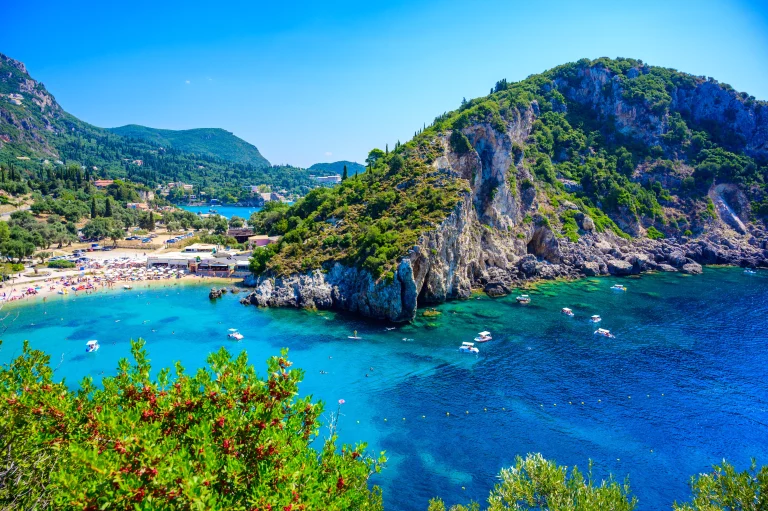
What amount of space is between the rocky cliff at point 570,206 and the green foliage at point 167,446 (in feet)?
139

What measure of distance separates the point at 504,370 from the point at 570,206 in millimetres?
59276

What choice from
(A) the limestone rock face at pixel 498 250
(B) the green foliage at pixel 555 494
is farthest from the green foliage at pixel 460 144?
(B) the green foliage at pixel 555 494

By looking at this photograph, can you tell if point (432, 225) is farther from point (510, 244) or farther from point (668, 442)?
point (668, 442)

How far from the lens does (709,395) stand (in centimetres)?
3641

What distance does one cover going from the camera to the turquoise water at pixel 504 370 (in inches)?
1109

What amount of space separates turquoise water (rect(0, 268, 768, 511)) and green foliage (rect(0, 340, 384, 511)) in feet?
58.2

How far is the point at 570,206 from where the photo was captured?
3489 inches

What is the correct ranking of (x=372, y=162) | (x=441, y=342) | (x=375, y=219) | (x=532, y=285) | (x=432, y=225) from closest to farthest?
1. (x=441, y=342)
2. (x=432, y=225)
3. (x=375, y=219)
4. (x=532, y=285)
5. (x=372, y=162)

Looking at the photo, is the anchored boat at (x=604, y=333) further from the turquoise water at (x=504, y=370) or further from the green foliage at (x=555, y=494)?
the green foliage at (x=555, y=494)

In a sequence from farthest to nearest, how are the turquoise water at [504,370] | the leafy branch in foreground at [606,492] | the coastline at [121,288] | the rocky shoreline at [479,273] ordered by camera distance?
the coastline at [121,288] < the rocky shoreline at [479,273] < the turquoise water at [504,370] < the leafy branch in foreground at [606,492]

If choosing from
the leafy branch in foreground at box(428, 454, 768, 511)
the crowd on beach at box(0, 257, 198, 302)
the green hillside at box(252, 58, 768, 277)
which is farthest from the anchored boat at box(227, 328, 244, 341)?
the leafy branch in foreground at box(428, 454, 768, 511)

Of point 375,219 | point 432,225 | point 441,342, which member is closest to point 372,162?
point 375,219

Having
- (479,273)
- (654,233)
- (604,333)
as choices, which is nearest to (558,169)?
(654,233)

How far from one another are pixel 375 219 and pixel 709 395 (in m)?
45.3
